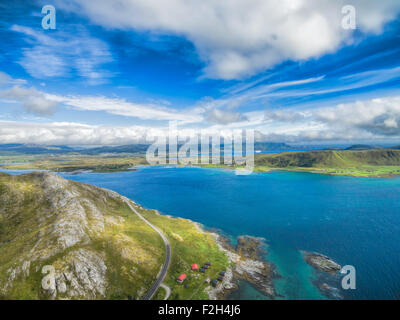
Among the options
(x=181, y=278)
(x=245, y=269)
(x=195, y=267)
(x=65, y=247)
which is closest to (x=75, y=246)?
(x=65, y=247)

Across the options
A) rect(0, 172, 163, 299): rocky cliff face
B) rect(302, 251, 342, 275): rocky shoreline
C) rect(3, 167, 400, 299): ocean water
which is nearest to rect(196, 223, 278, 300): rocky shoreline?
rect(3, 167, 400, 299): ocean water

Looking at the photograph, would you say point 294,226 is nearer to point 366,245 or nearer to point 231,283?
point 366,245

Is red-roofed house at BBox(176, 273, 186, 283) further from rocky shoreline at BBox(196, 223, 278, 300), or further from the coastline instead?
rocky shoreline at BBox(196, 223, 278, 300)

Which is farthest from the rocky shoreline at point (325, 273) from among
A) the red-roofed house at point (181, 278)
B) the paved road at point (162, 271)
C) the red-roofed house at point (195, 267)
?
the paved road at point (162, 271)

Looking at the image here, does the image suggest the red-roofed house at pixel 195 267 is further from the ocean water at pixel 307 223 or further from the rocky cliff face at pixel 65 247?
the ocean water at pixel 307 223
